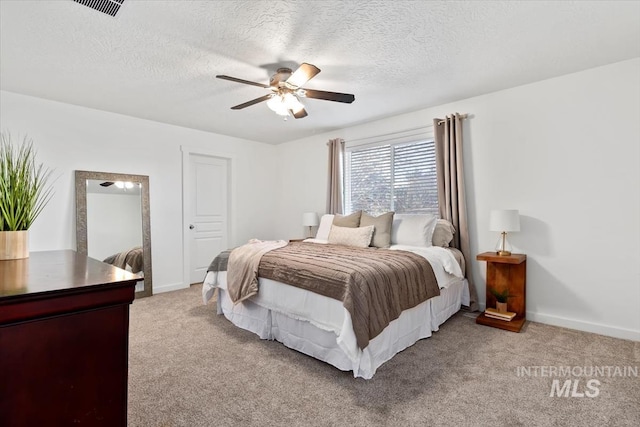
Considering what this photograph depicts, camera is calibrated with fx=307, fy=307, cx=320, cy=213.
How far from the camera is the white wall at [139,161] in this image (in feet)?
11.6

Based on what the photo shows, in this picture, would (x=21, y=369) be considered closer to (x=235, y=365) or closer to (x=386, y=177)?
(x=235, y=365)

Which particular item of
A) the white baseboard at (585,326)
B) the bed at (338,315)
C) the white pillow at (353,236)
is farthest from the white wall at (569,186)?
the white pillow at (353,236)

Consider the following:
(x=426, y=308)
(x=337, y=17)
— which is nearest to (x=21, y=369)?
(x=337, y=17)

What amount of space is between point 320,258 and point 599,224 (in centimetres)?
265

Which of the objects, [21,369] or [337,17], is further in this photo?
[337,17]

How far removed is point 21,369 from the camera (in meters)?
0.77

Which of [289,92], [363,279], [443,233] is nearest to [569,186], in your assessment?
[443,233]

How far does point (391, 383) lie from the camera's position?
6.80 feet

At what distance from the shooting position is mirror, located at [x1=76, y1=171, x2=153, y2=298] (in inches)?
150

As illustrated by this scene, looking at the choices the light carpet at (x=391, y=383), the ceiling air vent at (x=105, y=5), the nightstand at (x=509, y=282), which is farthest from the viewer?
the nightstand at (x=509, y=282)

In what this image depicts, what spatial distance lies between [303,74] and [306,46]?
229 mm

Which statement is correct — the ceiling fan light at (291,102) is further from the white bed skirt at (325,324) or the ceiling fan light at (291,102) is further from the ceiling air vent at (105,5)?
the white bed skirt at (325,324)

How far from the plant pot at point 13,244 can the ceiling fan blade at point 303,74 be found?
1928mm

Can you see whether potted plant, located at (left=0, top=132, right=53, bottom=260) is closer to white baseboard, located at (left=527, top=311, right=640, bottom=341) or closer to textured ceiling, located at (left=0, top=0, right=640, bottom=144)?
textured ceiling, located at (left=0, top=0, right=640, bottom=144)
